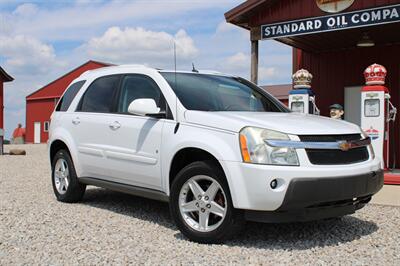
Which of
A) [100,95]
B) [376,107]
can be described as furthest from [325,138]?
[376,107]

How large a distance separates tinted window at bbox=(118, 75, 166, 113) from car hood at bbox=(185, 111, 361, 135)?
0.65 metres

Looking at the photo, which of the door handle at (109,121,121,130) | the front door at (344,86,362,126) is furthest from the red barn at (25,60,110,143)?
the door handle at (109,121,121,130)

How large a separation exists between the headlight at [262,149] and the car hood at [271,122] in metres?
0.06

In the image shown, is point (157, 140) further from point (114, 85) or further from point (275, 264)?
point (275, 264)

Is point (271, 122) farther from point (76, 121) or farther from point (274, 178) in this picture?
point (76, 121)

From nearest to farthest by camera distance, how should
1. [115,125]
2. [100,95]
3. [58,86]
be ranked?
[115,125], [100,95], [58,86]

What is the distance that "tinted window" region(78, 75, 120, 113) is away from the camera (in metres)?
6.15

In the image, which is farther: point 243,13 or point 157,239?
point 243,13

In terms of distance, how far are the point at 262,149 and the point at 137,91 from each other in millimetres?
2108

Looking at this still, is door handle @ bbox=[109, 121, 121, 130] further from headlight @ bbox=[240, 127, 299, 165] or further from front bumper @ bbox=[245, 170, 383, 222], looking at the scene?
front bumper @ bbox=[245, 170, 383, 222]

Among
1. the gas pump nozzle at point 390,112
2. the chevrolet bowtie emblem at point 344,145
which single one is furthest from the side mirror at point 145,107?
the gas pump nozzle at point 390,112

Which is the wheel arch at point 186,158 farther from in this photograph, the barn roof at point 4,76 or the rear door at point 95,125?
the barn roof at point 4,76

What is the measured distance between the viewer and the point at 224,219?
14.6ft

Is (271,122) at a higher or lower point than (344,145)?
higher
